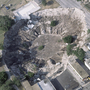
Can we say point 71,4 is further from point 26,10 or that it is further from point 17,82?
point 17,82

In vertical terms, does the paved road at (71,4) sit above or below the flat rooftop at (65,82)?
above

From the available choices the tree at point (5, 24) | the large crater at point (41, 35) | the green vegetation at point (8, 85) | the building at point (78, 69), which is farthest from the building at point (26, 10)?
the green vegetation at point (8, 85)

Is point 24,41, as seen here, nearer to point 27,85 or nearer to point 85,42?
point 27,85

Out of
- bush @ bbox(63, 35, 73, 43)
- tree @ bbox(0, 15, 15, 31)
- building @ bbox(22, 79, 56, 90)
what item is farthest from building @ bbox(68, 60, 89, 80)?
tree @ bbox(0, 15, 15, 31)

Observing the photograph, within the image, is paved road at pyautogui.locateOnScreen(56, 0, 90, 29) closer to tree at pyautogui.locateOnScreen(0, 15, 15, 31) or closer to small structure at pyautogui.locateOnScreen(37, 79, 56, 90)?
tree at pyautogui.locateOnScreen(0, 15, 15, 31)

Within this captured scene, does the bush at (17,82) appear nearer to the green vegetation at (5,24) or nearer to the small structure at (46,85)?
the small structure at (46,85)

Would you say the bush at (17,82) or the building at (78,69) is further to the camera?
the bush at (17,82)

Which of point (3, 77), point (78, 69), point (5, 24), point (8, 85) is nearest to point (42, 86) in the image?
point (8, 85)
